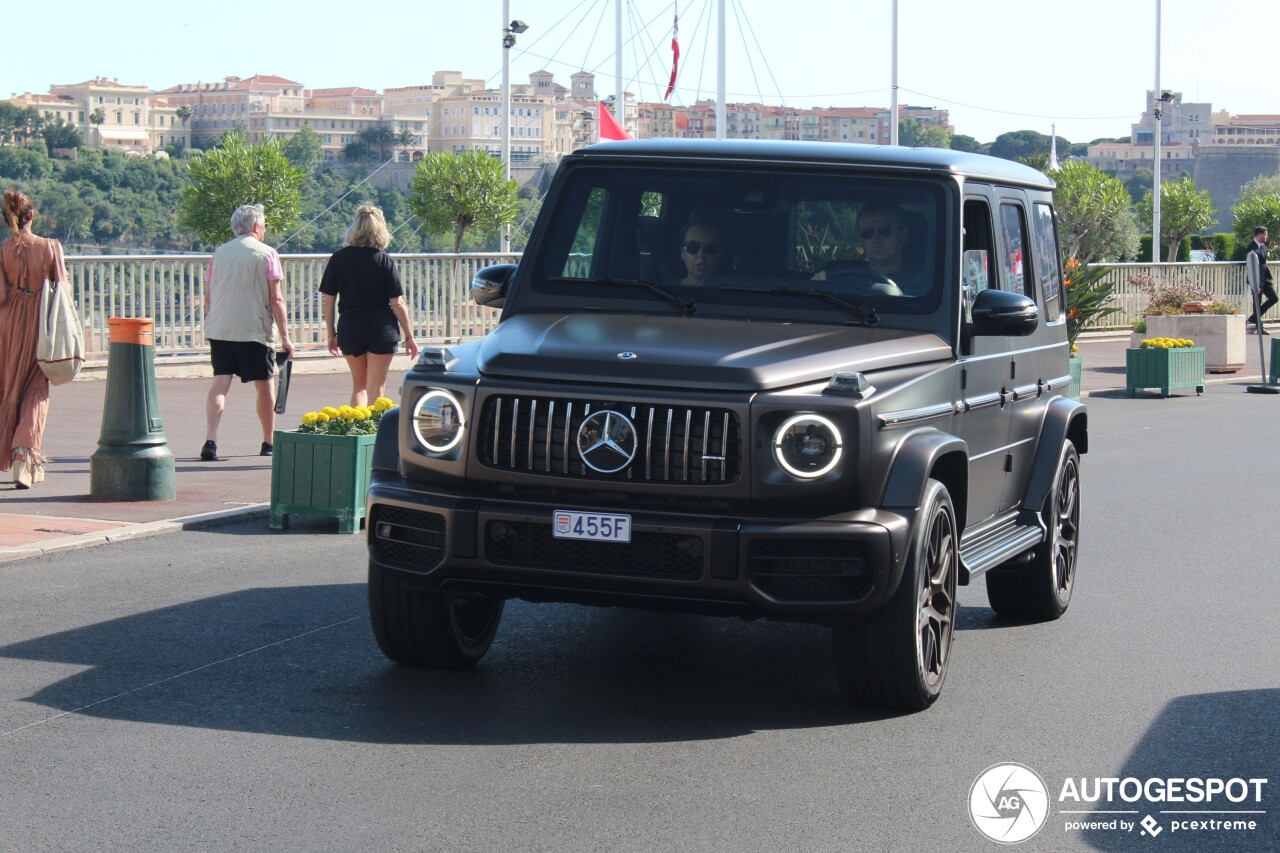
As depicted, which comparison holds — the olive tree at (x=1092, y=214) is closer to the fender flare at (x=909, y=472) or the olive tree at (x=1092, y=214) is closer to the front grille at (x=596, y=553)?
the fender flare at (x=909, y=472)

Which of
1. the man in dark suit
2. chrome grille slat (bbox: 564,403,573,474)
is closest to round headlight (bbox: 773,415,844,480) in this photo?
chrome grille slat (bbox: 564,403,573,474)

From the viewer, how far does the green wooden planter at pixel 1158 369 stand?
23.8 meters

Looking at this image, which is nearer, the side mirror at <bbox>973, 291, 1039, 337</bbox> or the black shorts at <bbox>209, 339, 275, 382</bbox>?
the side mirror at <bbox>973, 291, 1039, 337</bbox>

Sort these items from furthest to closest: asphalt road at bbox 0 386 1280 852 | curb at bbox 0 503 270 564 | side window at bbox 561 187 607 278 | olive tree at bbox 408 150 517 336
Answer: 1. olive tree at bbox 408 150 517 336
2. curb at bbox 0 503 270 564
3. side window at bbox 561 187 607 278
4. asphalt road at bbox 0 386 1280 852

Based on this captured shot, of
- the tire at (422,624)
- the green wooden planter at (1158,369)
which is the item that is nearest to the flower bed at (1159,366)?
the green wooden planter at (1158,369)

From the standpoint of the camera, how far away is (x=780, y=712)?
638 cm

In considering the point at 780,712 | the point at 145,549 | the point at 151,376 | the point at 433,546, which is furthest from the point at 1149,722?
the point at 151,376

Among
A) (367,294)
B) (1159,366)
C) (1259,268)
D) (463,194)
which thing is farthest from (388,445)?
(463,194)

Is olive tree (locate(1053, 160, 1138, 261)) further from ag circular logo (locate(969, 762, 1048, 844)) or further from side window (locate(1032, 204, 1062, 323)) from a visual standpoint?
ag circular logo (locate(969, 762, 1048, 844))

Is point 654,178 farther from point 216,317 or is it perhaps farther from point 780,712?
point 216,317

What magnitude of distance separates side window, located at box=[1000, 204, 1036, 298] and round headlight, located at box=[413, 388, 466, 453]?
2.74 metres

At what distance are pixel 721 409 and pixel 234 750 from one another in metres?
1.91

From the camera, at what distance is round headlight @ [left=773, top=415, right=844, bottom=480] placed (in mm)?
5836

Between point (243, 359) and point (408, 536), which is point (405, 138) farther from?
point (408, 536)
